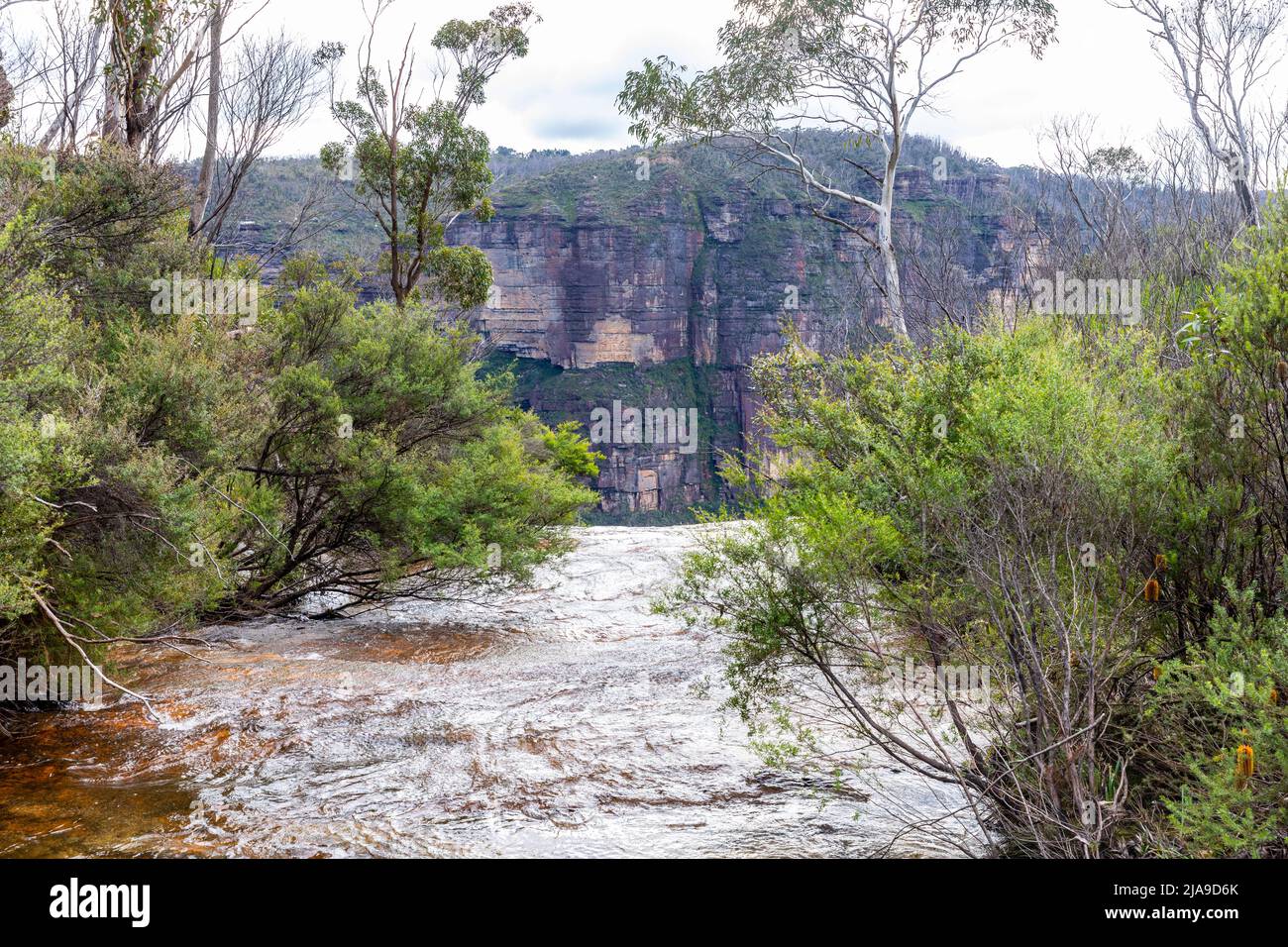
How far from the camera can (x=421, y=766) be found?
659cm

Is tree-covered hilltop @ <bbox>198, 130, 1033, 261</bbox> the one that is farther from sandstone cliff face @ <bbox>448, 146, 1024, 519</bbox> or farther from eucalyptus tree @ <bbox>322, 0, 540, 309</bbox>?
eucalyptus tree @ <bbox>322, 0, 540, 309</bbox>

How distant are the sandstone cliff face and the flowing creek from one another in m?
44.8

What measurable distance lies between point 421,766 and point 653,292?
54585 millimetres

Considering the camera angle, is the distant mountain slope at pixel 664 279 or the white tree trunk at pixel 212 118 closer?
the white tree trunk at pixel 212 118

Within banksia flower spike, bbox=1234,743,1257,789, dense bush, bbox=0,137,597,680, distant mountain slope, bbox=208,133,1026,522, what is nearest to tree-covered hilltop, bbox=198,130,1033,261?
distant mountain slope, bbox=208,133,1026,522

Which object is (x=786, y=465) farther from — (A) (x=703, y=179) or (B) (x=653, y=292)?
(A) (x=703, y=179)

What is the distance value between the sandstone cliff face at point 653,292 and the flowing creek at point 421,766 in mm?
44819

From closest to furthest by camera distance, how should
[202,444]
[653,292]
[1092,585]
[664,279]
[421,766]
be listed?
[1092,585], [421,766], [202,444], [653,292], [664,279]

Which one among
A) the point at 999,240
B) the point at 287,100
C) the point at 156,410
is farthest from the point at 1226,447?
the point at 999,240

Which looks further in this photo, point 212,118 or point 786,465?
point 212,118

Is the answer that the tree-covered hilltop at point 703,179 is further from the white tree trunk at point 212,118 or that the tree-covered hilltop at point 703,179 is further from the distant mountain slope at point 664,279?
the white tree trunk at point 212,118

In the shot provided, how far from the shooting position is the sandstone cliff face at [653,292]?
184ft


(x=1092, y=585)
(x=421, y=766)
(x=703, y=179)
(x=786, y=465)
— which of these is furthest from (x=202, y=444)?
(x=703, y=179)

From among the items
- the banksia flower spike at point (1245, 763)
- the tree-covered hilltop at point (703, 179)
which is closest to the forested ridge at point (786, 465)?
the banksia flower spike at point (1245, 763)
